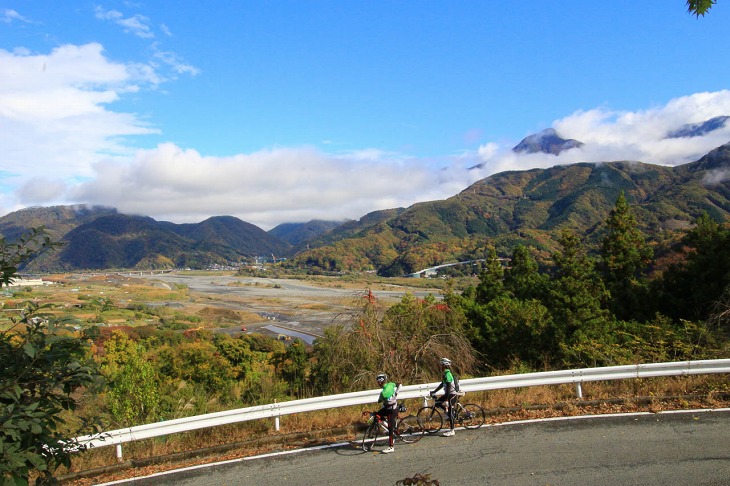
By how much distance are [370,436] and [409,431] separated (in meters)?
0.67

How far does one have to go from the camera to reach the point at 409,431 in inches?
327

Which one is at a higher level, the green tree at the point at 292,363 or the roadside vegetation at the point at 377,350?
the roadside vegetation at the point at 377,350

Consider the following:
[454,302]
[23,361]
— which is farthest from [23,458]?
[454,302]

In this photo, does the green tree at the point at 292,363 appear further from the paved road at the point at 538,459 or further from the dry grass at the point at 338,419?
the paved road at the point at 538,459

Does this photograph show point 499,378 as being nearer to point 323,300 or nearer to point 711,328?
point 711,328

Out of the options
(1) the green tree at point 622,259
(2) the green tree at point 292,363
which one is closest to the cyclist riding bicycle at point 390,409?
(2) the green tree at point 292,363

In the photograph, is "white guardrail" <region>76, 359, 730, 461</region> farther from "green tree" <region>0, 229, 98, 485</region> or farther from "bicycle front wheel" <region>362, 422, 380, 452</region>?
"green tree" <region>0, 229, 98, 485</region>

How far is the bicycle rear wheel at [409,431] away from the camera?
8125mm

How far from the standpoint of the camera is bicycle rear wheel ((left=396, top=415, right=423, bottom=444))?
320 inches

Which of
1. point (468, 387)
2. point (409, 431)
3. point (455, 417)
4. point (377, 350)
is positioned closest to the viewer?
point (409, 431)

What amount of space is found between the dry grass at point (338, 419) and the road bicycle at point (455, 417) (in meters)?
0.37

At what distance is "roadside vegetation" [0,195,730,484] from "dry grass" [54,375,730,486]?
6 cm

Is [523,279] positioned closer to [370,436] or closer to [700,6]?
[370,436]

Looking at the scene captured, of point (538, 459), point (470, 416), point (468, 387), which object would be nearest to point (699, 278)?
point (468, 387)
